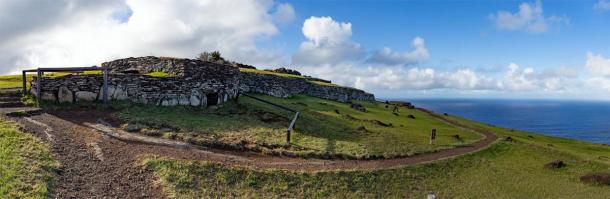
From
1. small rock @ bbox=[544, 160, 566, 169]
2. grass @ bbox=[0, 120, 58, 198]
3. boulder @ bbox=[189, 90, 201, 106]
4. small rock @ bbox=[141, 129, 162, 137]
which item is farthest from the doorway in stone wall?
small rock @ bbox=[544, 160, 566, 169]

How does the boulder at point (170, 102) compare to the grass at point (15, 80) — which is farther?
the grass at point (15, 80)

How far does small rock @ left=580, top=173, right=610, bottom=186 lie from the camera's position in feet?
87.3

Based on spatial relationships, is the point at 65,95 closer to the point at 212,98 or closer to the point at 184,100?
the point at 184,100

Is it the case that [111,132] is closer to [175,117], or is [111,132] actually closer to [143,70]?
[175,117]

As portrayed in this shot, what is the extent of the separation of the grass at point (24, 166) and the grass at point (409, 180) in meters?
4.37

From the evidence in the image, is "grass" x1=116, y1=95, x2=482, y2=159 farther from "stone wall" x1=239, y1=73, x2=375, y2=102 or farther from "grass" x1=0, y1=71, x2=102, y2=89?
"stone wall" x1=239, y1=73, x2=375, y2=102

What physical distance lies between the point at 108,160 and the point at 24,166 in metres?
3.50

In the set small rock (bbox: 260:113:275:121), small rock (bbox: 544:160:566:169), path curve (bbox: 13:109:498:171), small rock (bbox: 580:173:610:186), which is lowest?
small rock (bbox: 580:173:610:186)

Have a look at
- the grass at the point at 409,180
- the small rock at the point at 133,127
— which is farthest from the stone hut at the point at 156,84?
the grass at the point at 409,180

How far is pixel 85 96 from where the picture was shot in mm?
29547

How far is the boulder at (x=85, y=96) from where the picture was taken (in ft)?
96.2

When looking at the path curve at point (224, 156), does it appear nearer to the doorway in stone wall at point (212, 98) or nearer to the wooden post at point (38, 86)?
the wooden post at point (38, 86)

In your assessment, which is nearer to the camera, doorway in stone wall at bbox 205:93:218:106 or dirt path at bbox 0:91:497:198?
dirt path at bbox 0:91:497:198

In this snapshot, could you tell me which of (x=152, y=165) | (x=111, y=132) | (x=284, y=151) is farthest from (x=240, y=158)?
(x=111, y=132)
